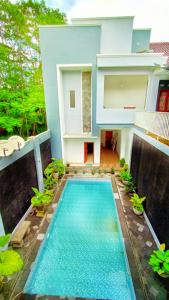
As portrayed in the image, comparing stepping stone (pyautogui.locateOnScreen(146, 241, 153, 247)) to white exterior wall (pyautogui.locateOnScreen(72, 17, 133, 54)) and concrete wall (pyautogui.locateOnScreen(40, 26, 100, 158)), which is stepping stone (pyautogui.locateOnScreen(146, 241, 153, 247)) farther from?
white exterior wall (pyautogui.locateOnScreen(72, 17, 133, 54))

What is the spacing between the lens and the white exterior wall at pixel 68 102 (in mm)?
11227

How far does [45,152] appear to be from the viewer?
10500 mm

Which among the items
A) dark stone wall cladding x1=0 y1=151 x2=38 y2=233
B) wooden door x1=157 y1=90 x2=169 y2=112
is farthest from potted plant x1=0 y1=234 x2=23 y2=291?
wooden door x1=157 y1=90 x2=169 y2=112

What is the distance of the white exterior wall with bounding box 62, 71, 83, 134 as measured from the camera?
11.2 m

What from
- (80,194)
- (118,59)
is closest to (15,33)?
(118,59)

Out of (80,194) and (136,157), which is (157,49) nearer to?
(136,157)

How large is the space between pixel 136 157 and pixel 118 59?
6.25 m

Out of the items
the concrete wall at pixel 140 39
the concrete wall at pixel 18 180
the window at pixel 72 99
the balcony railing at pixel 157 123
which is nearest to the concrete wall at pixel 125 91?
the window at pixel 72 99

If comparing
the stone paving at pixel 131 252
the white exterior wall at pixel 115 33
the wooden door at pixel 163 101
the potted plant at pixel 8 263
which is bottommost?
the stone paving at pixel 131 252

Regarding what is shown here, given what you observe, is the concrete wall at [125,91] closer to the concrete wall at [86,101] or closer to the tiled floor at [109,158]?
the concrete wall at [86,101]

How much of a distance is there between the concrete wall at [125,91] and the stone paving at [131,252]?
26.0 feet

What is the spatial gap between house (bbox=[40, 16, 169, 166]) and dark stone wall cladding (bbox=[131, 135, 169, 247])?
1988 millimetres

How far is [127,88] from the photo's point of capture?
38.7 ft

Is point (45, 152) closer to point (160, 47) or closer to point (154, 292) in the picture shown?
point (154, 292)
